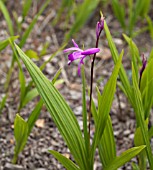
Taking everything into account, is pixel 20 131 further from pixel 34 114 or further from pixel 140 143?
pixel 140 143

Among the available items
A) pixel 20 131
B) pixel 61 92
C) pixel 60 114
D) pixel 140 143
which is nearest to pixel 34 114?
pixel 20 131

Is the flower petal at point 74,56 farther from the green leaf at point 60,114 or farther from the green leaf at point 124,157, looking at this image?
the green leaf at point 124,157

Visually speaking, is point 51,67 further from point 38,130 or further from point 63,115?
point 63,115

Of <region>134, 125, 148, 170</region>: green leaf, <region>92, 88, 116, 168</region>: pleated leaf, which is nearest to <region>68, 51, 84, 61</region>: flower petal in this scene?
<region>92, 88, 116, 168</region>: pleated leaf

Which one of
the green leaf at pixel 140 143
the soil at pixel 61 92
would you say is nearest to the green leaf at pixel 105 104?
the green leaf at pixel 140 143

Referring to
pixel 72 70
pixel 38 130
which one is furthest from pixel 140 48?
pixel 38 130
